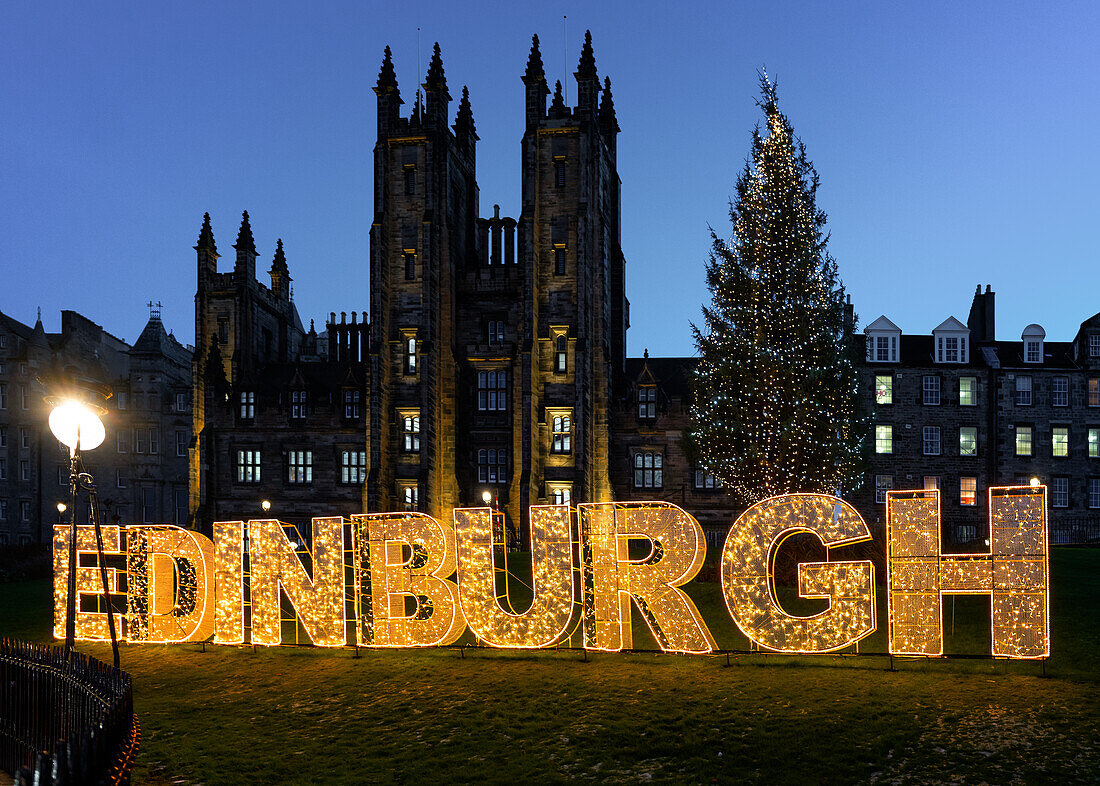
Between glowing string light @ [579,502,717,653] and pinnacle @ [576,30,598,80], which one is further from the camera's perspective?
pinnacle @ [576,30,598,80]

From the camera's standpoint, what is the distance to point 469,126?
185 ft

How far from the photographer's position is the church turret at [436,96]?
162 feet

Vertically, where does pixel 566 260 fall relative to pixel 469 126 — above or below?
below

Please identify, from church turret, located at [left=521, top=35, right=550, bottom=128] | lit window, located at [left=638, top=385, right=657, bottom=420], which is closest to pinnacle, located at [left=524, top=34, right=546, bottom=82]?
church turret, located at [left=521, top=35, right=550, bottom=128]

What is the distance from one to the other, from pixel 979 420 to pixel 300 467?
42374 mm

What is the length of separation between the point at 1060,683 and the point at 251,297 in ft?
177

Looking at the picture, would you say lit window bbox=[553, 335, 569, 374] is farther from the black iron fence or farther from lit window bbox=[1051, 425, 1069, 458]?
the black iron fence

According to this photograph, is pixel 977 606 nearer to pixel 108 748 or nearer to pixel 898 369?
pixel 108 748

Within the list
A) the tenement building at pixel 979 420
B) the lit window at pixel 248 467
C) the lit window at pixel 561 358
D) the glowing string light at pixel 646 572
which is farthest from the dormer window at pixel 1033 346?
the lit window at pixel 248 467

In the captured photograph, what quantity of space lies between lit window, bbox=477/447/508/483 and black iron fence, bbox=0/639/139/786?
122 ft

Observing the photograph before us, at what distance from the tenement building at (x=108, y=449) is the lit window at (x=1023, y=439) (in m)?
56.8

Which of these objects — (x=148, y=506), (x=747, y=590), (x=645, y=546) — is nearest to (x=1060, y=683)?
(x=747, y=590)

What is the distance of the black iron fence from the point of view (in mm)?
8164

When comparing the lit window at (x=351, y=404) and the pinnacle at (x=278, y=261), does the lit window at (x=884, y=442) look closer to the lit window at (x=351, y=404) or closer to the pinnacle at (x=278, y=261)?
the lit window at (x=351, y=404)
